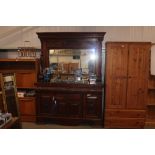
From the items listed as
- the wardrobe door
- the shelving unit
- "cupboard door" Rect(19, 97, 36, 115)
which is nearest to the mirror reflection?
the shelving unit

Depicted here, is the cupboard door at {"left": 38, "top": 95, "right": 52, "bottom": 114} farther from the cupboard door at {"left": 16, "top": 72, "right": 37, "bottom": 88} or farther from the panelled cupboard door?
the panelled cupboard door

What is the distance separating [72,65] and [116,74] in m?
0.94

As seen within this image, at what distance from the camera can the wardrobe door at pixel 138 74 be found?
338cm

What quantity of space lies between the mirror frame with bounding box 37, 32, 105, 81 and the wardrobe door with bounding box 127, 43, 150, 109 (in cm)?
60

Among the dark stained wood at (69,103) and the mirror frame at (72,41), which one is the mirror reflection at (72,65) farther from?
the dark stained wood at (69,103)

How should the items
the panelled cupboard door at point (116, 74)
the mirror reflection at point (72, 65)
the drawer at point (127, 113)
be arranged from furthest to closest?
the mirror reflection at point (72, 65)
the drawer at point (127, 113)
the panelled cupboard door at point (116, 74)

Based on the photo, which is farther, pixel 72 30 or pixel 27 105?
pixel 27 105

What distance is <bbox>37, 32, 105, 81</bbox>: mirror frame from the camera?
3.57 meters

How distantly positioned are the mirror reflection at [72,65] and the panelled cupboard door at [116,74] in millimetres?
385

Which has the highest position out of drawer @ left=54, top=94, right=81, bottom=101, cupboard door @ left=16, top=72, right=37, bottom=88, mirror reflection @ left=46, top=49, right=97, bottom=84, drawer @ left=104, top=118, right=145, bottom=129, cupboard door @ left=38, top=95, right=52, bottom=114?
mirror reflection @ left=46, top=49, right=97, bottom=84

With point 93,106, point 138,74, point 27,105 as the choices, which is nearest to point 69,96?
point 93,106

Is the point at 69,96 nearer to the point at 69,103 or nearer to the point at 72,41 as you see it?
the point at 69,103

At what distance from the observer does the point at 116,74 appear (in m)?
3.49

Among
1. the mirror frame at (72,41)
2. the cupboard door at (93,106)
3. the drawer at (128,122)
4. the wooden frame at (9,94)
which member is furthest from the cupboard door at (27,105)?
the drawer at (128,122)
